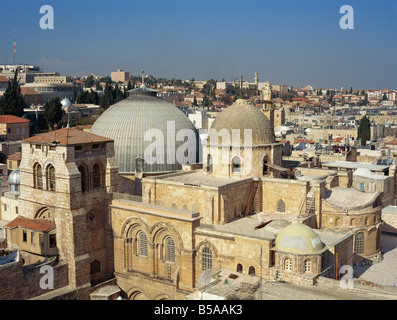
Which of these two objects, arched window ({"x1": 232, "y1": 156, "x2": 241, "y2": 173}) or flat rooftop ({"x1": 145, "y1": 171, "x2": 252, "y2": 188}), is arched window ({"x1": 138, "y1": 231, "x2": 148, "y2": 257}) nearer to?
flat rooftop ({"x1": 145, "y1": 171, "x2": 252, "y2": 188})

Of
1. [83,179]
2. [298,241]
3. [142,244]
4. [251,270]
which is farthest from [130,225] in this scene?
[298,241]

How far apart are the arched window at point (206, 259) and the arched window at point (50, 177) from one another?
812cm

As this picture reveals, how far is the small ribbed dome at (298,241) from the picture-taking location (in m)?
19.5

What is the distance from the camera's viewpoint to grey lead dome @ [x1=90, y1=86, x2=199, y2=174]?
98.2 feet

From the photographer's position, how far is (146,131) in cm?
3030

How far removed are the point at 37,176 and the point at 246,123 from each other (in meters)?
11.3

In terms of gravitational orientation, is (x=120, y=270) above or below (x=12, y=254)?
below

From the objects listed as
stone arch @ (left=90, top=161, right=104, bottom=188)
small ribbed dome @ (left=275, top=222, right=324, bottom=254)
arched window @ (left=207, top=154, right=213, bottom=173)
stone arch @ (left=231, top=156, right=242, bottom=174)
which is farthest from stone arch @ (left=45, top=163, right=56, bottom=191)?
small ribbed dome @ (left=275, top=222, right=324, bottom=254)

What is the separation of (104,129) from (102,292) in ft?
36.1

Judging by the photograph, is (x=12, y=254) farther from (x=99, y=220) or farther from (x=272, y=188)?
(x=272, y=188)

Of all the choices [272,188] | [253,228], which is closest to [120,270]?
[253,228]

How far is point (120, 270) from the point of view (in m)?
25.1

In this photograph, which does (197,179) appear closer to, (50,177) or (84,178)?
(84,178)
